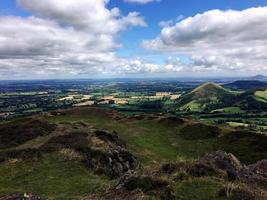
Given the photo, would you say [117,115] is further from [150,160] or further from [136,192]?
[136,192]

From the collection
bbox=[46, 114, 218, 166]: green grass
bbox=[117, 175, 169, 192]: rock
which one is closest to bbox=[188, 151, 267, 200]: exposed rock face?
bbox=[117, 175, 169, 192]: rock

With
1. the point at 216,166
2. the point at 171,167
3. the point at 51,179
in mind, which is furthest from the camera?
the point at 51,179

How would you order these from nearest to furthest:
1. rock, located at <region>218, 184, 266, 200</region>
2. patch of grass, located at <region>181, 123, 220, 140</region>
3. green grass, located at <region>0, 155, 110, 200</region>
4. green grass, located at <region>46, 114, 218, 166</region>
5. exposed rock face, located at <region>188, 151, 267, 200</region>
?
1. rock, located at <region>218, 184, 266, 200</region>
2. exposed rock face, located at <region>188, 151, 267, 200</region>
3. green grass, located at <region>0, 155, 110, 200</region>
4. green grass, located at <region>46, 114, 218, 166</region>
5. patch of grass, located at <region>181, 123, 220, 140</region>

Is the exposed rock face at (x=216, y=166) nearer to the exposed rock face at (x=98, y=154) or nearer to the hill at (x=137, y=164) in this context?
the hill at (x=137, y=164)

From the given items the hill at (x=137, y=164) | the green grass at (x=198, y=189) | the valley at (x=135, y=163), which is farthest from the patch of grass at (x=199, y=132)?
the green grass at (x=198, y=189)

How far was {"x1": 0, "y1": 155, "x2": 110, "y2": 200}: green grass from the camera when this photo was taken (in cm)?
2834

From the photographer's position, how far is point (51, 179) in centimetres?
3288

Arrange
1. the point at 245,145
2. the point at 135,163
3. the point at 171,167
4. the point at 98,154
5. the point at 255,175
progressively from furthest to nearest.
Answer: the point at 245,145, the point at 135,163, the point at 98,154, the point at 171,167, the point at 255,175

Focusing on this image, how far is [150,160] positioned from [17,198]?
34.8 meters

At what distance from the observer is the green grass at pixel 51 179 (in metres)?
28.3

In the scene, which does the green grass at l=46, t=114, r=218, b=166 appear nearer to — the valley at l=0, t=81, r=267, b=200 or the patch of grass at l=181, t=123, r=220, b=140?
the valley at l=0, t=81, r=267, b=200

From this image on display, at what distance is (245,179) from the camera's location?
2367cm

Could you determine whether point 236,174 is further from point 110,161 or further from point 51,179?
point 110,161

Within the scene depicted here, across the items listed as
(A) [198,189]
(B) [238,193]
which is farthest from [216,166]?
(B) [238,193]
